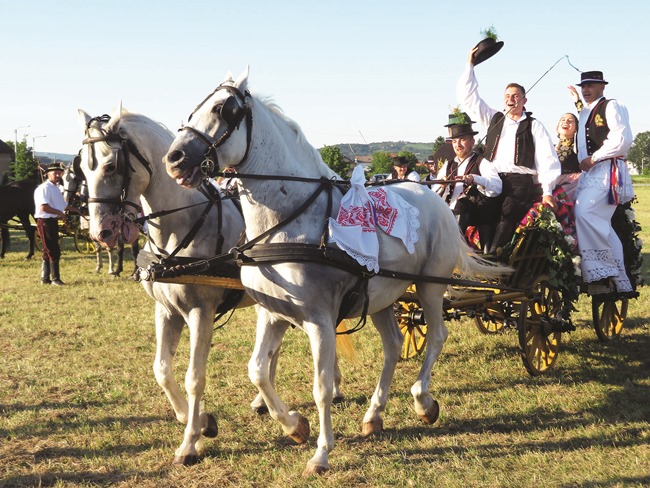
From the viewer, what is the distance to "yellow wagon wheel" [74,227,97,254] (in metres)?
17.4

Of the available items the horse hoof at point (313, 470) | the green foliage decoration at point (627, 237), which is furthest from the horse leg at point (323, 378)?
the green foliage decoration at point (627, 237)

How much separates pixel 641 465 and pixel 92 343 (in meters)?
6.41

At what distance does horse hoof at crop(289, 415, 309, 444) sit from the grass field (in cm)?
10

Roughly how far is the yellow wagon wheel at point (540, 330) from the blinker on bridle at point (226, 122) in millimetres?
3620

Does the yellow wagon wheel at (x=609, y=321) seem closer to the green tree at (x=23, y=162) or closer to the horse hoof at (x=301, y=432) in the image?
the horse hoof at (x=301, y=432)

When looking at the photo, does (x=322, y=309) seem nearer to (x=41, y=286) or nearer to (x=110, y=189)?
(x=110, y=189)

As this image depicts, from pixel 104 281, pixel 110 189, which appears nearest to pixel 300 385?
pixel 110 189

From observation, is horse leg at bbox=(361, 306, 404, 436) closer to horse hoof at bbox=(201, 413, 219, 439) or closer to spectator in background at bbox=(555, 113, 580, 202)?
horse hoof at bbox=(201, 413, 219, 439)

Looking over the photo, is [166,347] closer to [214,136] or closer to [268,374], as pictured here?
[268,374]

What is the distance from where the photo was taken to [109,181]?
4.60 m

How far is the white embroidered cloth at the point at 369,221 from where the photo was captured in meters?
4.46

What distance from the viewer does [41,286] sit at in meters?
13.0

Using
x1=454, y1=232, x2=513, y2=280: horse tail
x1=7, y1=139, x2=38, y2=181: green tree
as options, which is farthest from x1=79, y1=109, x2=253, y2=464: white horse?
x1=7, y1=139, x2=38, y2=181: green tree

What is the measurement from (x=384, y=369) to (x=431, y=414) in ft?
1.65
